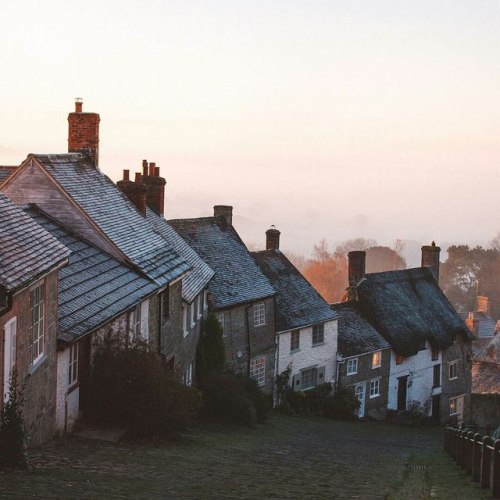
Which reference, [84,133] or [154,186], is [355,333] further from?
[84,133]

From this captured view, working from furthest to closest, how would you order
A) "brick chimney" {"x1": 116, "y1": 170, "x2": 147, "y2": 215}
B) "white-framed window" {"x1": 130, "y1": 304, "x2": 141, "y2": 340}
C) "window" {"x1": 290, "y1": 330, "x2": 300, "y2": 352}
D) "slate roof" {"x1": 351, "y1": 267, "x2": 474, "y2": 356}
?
1. "slate roof" {"x1": 351, "y1": 267, "x2": 474, "y2": 356}
2. "window" {"x1": 290, "y1": 330, "x2": 300, "y2": 352}
3. "brick chimney" {"x1": 116, "y1": 170, "x2": 147, "y2": 215}
4. "white-framed window" {"x1": 130, "y1": 304, "x2": 141, "y2": 340}

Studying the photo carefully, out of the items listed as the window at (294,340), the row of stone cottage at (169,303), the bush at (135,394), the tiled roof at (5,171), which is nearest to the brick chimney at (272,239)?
the row of stone cottage at (169,303)

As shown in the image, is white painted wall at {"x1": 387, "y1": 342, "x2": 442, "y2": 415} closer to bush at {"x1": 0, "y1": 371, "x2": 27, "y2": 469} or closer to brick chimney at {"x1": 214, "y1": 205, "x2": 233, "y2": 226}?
brick chimney at {"x1": 214, "y1": 205, "x2": 233, "y2": 226}

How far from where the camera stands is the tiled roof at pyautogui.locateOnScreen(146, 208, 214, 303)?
1281 inches

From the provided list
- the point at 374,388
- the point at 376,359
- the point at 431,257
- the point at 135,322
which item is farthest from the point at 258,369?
the point at 431,257

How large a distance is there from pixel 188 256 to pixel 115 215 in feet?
24.0

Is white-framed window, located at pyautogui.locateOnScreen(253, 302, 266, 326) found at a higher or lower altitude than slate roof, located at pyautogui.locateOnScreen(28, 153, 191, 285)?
lower

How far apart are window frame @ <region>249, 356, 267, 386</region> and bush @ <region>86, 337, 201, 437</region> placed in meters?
20.3

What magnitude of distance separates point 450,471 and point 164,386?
6856 millimetres

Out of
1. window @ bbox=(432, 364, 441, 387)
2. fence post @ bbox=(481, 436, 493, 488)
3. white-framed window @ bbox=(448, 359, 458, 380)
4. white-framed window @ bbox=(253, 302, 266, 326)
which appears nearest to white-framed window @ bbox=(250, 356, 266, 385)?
white-framed window @ bbox=(253, 302, 266, 326)

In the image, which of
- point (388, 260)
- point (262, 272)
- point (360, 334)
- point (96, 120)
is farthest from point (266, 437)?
point (388, 260)

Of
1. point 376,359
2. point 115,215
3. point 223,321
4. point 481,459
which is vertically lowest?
point 376,359

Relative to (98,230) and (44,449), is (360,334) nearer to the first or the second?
(98,230)

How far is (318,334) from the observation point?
44875mm
